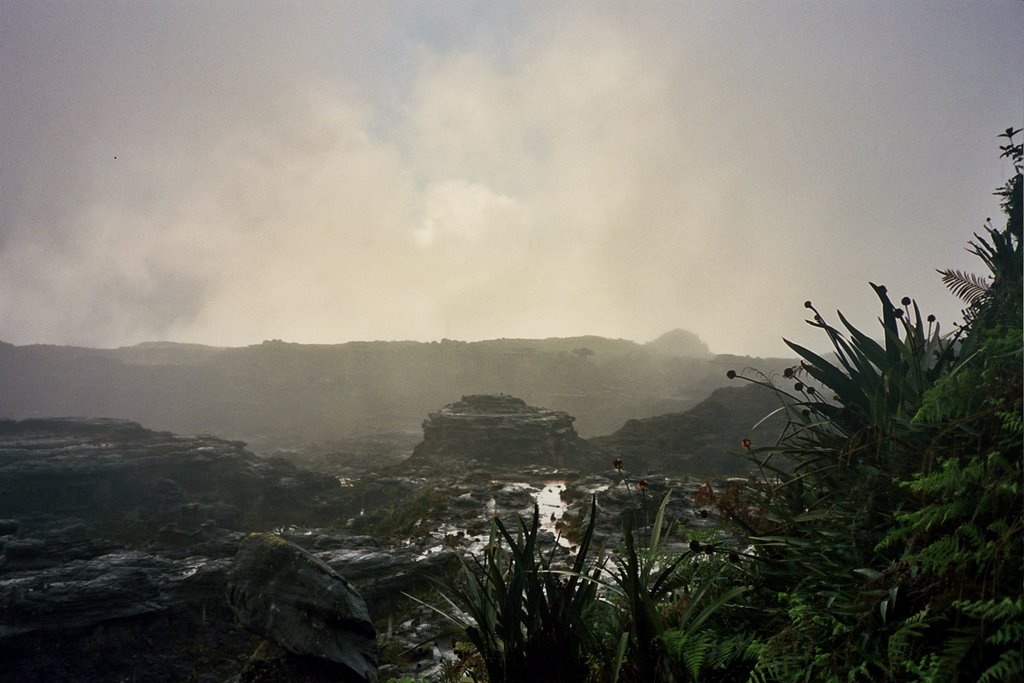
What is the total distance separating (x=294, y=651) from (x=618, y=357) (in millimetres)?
106884

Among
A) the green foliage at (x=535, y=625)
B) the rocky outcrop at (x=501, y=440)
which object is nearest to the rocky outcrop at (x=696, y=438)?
the rocky outcrop at (x=501, y=440)

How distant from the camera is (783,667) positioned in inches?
80.1

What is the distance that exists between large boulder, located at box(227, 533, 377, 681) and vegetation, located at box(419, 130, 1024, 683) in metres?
4.09

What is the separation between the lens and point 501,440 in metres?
35.0

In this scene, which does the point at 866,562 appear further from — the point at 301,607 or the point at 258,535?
the point at 258,535

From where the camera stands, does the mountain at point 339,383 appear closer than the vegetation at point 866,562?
No

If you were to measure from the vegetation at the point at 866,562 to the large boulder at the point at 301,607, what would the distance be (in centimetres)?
409

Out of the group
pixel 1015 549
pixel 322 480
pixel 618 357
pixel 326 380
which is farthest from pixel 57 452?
pixel 618 357

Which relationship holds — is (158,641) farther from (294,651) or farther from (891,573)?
(891,573)

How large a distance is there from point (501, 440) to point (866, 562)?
33.3 meters

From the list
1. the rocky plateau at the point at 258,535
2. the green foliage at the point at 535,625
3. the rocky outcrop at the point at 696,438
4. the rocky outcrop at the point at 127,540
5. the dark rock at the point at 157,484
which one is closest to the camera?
the green foliage at the point at 535,625

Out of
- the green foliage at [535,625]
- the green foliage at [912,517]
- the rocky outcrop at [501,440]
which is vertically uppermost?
the green foliage at [912,517]

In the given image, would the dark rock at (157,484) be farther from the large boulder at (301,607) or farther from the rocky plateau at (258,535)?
the large boulder at (301,607)

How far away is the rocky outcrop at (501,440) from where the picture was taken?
110ft
